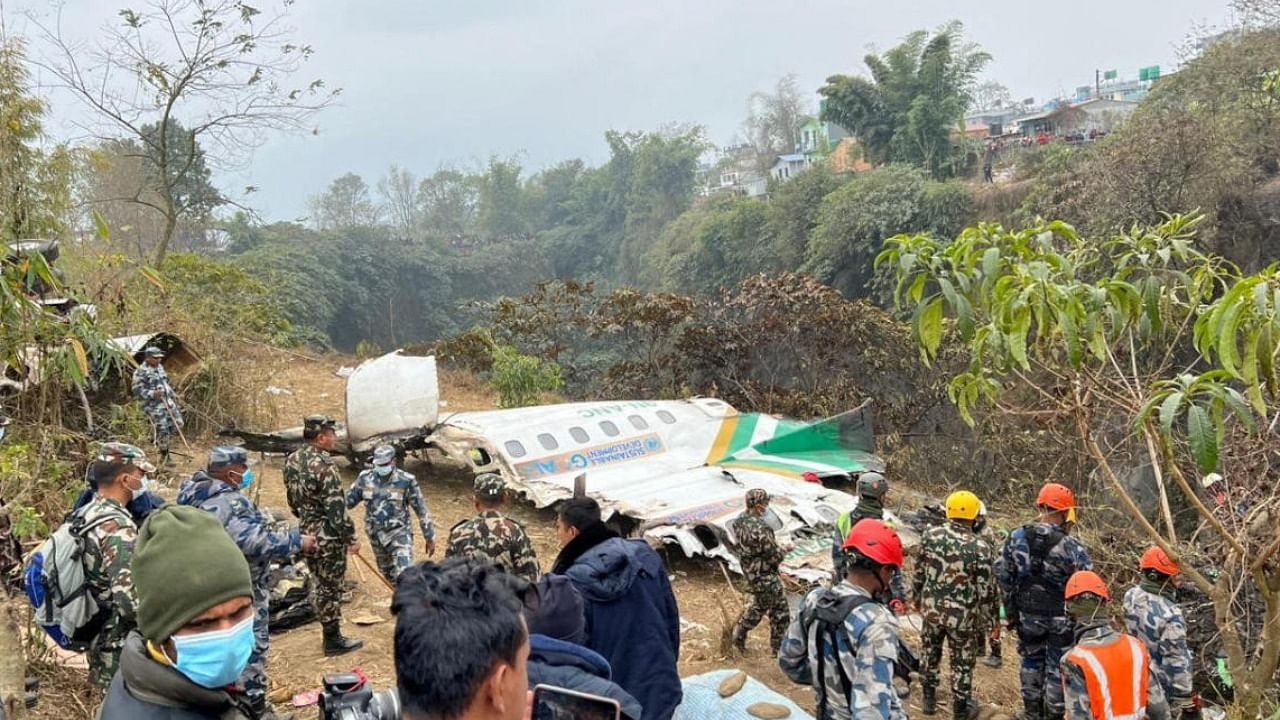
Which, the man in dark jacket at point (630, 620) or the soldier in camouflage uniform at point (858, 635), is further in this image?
the man in dark jacket at point (630, 620)

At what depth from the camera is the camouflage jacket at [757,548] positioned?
6.59 m

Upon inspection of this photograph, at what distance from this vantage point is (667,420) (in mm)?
12812

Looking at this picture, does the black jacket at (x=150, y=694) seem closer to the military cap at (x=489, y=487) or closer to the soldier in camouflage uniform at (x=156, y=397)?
the military cap at (x=489, y=487)

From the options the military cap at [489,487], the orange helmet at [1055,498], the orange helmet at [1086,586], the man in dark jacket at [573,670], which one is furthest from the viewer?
the orange helmet at [1055,498]

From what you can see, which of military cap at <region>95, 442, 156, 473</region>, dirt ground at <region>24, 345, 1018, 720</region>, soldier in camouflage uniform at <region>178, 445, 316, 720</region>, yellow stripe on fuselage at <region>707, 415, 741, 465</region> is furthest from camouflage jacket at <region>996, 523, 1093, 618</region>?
yellow stripe on fuselage at <region>707, 415, 741, 465</region>

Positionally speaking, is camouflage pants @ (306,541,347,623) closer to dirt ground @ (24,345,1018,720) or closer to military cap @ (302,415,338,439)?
dirt ground @ (24,345,1018,720)

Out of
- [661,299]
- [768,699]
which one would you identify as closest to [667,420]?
[661,299]

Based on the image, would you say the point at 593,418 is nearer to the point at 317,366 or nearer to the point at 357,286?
the point at 317,366

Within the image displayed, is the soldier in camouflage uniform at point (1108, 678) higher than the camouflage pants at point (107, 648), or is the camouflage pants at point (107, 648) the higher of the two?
the camouflage pants at point (107, 648)

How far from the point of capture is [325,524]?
643 cm

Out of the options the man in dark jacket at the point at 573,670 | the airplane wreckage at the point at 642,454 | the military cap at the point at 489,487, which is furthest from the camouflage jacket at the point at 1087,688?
the airplane wreckage at the point at 642,454

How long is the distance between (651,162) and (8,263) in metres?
52.0

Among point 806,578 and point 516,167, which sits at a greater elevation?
point 516,167

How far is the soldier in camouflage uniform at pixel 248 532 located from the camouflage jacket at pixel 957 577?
13.9ft
